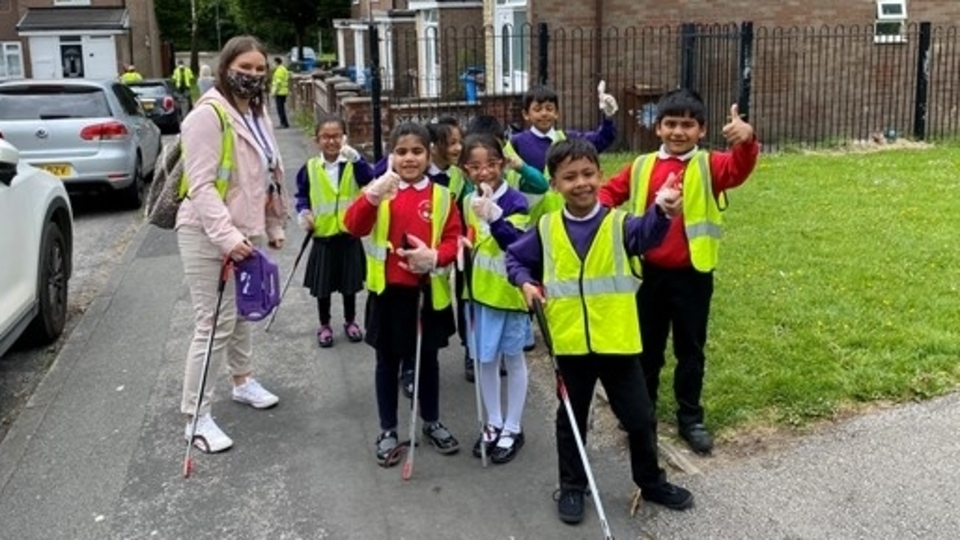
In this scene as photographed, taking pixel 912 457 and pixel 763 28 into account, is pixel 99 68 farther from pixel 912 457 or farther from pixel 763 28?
pixel 912 457

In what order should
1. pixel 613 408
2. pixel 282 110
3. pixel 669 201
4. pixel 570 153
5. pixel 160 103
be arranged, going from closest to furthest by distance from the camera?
1. pixel 669 201
2. pixel 570 153
3. pixel 613 408
4. pixel 282 110
5. pixel 160 103

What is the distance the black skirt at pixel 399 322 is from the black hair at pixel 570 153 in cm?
105

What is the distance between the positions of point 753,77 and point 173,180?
13920 mm

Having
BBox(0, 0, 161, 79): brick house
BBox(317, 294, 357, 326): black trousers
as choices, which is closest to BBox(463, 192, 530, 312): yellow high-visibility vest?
BBox(317, 294, 357, 326): black trousers

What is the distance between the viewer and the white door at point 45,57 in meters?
43.9

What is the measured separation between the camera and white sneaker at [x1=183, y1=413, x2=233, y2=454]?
190 inches

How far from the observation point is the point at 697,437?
4.61 metres

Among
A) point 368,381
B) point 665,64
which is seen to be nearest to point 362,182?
point 368,381

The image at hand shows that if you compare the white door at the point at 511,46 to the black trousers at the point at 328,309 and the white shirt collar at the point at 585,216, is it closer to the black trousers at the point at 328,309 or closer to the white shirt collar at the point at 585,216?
the black trousers at the point at 328,309

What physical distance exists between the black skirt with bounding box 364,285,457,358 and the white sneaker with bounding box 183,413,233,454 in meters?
0.93

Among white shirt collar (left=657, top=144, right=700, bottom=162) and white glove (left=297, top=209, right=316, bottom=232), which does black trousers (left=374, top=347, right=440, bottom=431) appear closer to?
white shirt collar (left=657, top=144, right=700, bottom=162)

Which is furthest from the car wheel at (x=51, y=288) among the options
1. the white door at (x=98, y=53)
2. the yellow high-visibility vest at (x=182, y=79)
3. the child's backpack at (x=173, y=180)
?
the white door at (x=98, y=53)

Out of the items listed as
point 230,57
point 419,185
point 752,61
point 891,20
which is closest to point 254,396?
point 419,185

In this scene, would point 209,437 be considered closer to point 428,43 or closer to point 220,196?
point 220,196
